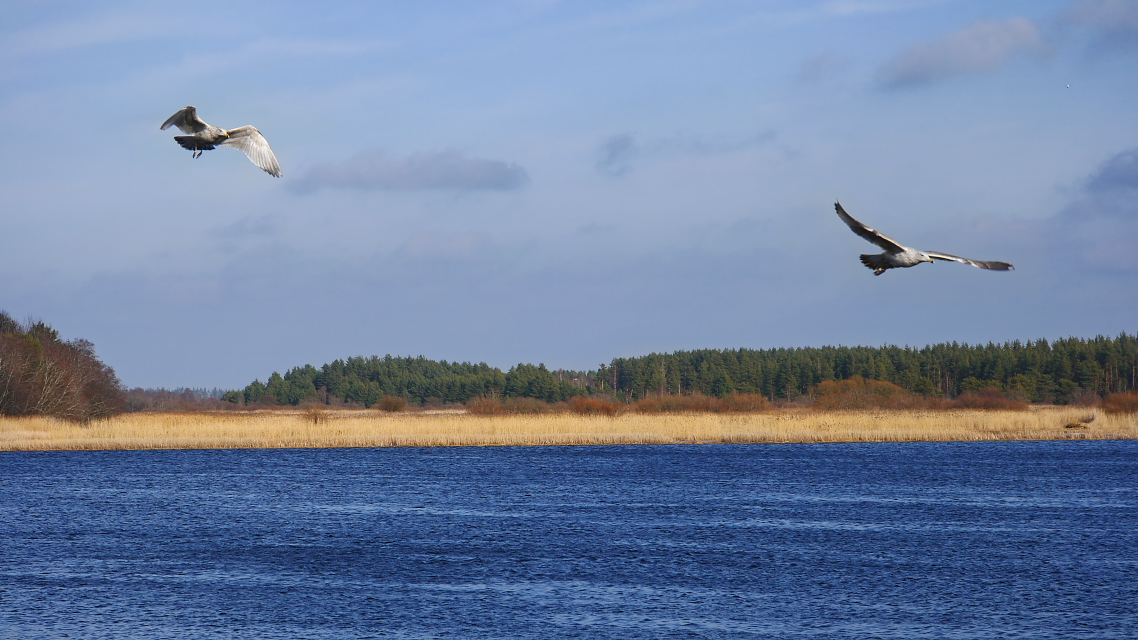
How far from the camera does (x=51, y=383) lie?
52375 millimetres

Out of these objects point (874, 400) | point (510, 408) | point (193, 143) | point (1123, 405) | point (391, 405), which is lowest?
point (1123, 405)

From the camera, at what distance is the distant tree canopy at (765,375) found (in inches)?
3962

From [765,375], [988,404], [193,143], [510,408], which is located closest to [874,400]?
[988,404]

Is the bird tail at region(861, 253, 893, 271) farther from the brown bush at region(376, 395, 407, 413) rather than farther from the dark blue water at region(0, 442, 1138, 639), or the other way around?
the brown bush at region(376, 395, 407, 413)

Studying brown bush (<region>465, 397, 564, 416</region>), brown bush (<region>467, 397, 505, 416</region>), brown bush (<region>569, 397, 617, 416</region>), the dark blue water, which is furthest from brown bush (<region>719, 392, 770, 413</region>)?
the dark blue water

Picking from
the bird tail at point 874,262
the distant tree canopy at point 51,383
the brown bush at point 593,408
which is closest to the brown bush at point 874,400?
the brown bush at point 593,408

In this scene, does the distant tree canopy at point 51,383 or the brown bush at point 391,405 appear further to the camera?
the brown bush at point 391,405

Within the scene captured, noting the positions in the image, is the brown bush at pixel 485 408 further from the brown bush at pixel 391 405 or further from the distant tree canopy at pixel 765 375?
the distant tree canopy at pixel 765 375

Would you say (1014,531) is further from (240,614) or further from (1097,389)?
(1097,389)

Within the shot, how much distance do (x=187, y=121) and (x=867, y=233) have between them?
901 centimetres

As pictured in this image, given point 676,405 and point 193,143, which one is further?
point 676,405

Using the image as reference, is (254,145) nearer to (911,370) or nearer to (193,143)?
(193,143)

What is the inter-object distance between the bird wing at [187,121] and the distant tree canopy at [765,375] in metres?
87.6

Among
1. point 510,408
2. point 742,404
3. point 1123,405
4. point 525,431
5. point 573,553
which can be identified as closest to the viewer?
point 573,553
